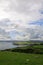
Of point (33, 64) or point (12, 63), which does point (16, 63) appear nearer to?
point (12, 63)

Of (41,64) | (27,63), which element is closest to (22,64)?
(27,63)

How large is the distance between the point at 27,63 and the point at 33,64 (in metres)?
0.97

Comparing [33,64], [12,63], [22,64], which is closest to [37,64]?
[33,64]

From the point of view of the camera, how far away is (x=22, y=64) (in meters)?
22.8

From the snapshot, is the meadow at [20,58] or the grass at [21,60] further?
the meadow at [20,58]

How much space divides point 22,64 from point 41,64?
2.80m

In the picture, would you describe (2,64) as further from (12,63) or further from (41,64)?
(41,64)

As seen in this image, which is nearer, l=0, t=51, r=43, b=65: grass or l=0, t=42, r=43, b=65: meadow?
l=0, t=51, r=43, b=65: grass

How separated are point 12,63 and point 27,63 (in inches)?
87.6

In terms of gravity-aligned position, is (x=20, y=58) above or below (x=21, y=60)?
above

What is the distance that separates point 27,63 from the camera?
23.4m

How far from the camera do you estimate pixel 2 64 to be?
897 inches

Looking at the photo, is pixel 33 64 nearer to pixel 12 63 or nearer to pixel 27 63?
pixel 27 63

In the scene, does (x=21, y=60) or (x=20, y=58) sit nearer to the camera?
(x=21, y=60)
